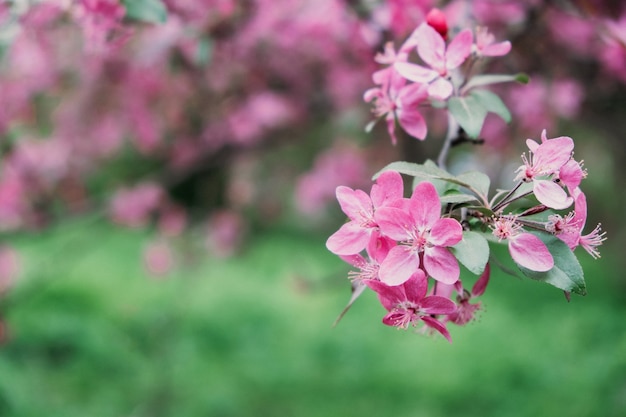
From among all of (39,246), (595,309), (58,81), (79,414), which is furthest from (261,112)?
(39,246)

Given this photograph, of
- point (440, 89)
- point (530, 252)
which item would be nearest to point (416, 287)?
point (530, 252)

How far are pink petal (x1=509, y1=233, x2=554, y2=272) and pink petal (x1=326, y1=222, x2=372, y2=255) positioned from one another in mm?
149

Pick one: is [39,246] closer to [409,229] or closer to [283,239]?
[283,239]

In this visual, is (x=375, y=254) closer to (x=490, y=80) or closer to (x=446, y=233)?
(x=446, y=233)

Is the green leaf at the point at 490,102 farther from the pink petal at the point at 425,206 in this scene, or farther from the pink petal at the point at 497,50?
the pink petal at the point at 425,206

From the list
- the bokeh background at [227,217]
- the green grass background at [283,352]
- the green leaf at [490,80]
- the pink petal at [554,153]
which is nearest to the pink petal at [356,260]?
the pink petal at [554,153]

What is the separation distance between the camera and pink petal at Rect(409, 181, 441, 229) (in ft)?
2.12

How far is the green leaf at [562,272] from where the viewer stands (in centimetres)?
64

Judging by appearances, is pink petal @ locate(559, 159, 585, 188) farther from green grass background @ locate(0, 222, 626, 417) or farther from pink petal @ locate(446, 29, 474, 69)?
green grass background @ locate(0, 222, 626, 417)

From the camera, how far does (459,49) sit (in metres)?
0.84

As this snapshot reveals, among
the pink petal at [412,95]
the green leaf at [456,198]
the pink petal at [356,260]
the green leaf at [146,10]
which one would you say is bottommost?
the pink petal at [356,260]

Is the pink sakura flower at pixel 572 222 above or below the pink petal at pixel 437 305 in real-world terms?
above

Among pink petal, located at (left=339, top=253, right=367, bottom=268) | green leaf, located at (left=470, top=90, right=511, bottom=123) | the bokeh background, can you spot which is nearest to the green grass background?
the bokeh background

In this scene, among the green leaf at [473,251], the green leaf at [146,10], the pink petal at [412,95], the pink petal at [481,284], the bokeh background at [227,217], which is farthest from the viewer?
the bokeh background at [227,217]
